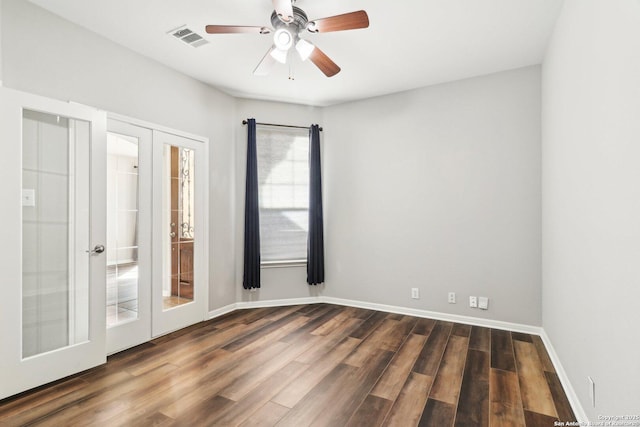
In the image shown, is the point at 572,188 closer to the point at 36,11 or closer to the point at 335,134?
the point at 335,134

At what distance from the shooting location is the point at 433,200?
3912 mm

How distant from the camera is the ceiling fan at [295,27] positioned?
2119mm

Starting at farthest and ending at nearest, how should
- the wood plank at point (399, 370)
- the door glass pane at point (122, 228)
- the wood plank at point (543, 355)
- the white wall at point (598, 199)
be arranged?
the door glass pane at point (122, 228)
the wood plank at point (543, 355)
the wood plank at point (399, 370)
the white wall at point (598, 199)

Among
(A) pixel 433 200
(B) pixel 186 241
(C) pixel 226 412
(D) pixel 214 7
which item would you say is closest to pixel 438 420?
(C) pixel 226 412

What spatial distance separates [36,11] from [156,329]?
294 centimetres

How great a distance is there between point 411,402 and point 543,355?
61.9 inches

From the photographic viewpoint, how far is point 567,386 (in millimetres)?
2238

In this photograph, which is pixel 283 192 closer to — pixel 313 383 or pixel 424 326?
pixel 424 326

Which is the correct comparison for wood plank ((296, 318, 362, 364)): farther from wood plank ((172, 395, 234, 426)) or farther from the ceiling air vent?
the ceiling air vent

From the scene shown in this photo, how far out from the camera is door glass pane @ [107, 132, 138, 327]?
9.67 feet

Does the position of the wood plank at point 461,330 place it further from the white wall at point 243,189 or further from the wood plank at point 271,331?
the white wall at point 243,189

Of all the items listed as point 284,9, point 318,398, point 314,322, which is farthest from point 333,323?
point 284,9

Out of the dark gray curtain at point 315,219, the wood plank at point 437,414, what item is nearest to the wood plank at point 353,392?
the wood plank at point 437,414

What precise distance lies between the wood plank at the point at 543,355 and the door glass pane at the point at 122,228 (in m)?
3.76
